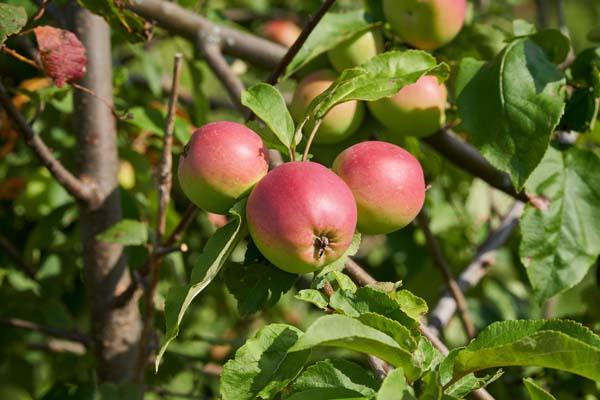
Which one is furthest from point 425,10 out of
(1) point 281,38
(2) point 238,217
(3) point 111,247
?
(1) point 281,38

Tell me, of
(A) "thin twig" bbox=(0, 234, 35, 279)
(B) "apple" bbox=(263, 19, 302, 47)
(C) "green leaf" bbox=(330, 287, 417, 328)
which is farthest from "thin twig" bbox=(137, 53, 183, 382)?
(B) "apple" bbox=(263, 19, 302, 47)

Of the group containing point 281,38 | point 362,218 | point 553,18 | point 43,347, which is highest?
point 362,218

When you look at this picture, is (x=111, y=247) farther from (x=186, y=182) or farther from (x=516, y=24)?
(x=516, y=24)

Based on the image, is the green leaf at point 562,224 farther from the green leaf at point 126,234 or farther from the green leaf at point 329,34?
the green leaf at point 126,234

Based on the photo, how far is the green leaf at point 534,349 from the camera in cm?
66

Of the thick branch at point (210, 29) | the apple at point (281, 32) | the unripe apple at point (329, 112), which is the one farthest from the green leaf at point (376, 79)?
the apple at point (281, 32)

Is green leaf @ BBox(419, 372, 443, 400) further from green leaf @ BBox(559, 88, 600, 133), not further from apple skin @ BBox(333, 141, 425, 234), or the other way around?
green leaf @ BBox(559, 88, 600, 133)

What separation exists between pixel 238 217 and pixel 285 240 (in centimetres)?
6

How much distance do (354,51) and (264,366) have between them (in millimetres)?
505

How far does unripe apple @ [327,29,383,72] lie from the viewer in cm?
110

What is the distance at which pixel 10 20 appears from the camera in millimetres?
895

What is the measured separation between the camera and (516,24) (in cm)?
114

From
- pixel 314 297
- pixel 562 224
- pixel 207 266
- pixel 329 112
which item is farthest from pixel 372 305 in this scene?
pixel 562 224

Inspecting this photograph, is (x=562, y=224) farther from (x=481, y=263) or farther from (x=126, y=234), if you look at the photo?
(x=126, y=234)
